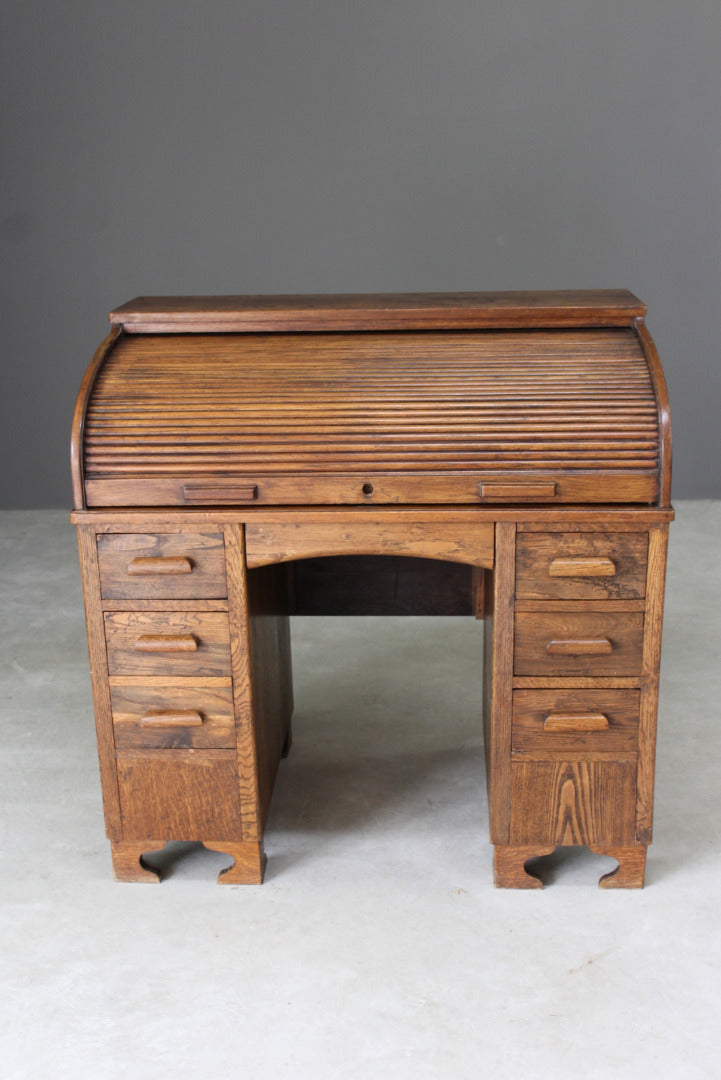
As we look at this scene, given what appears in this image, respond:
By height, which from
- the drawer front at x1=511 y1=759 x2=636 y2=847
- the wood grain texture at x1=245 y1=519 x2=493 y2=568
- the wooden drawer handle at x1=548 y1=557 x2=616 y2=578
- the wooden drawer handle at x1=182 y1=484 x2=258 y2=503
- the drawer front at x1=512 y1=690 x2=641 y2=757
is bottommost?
the drawer front at x1=511 y1=759 x2=636 y2=847

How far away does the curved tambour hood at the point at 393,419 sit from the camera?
235 cm

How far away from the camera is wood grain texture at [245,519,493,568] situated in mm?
2408

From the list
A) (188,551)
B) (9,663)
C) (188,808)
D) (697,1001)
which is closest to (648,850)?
(697,1001)

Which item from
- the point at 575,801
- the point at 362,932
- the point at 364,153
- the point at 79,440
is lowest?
the point at 362,932

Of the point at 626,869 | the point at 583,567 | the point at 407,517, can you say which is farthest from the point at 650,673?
the point at 407,517

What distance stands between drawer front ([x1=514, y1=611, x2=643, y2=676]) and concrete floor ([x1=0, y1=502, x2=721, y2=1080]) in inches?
21.4

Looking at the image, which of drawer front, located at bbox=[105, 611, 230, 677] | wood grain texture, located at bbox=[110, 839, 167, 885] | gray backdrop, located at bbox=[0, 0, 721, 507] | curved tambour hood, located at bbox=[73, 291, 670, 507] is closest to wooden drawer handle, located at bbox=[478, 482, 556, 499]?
curved tambour hood, located at bbox=[73, 291, 670, 507]

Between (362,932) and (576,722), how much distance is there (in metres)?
0.65

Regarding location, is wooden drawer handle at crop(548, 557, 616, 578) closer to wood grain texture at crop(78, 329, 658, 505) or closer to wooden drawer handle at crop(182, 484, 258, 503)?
wood grain texture at crop(78, 329, 658, 505)

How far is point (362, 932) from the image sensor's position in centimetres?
247

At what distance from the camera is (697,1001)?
7.33ft

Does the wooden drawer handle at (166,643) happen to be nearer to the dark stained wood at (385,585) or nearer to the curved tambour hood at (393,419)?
the curved tambour hood at (393,419)

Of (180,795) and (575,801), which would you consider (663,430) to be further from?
(180,795)

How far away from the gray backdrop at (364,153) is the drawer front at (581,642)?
305 centimetres
